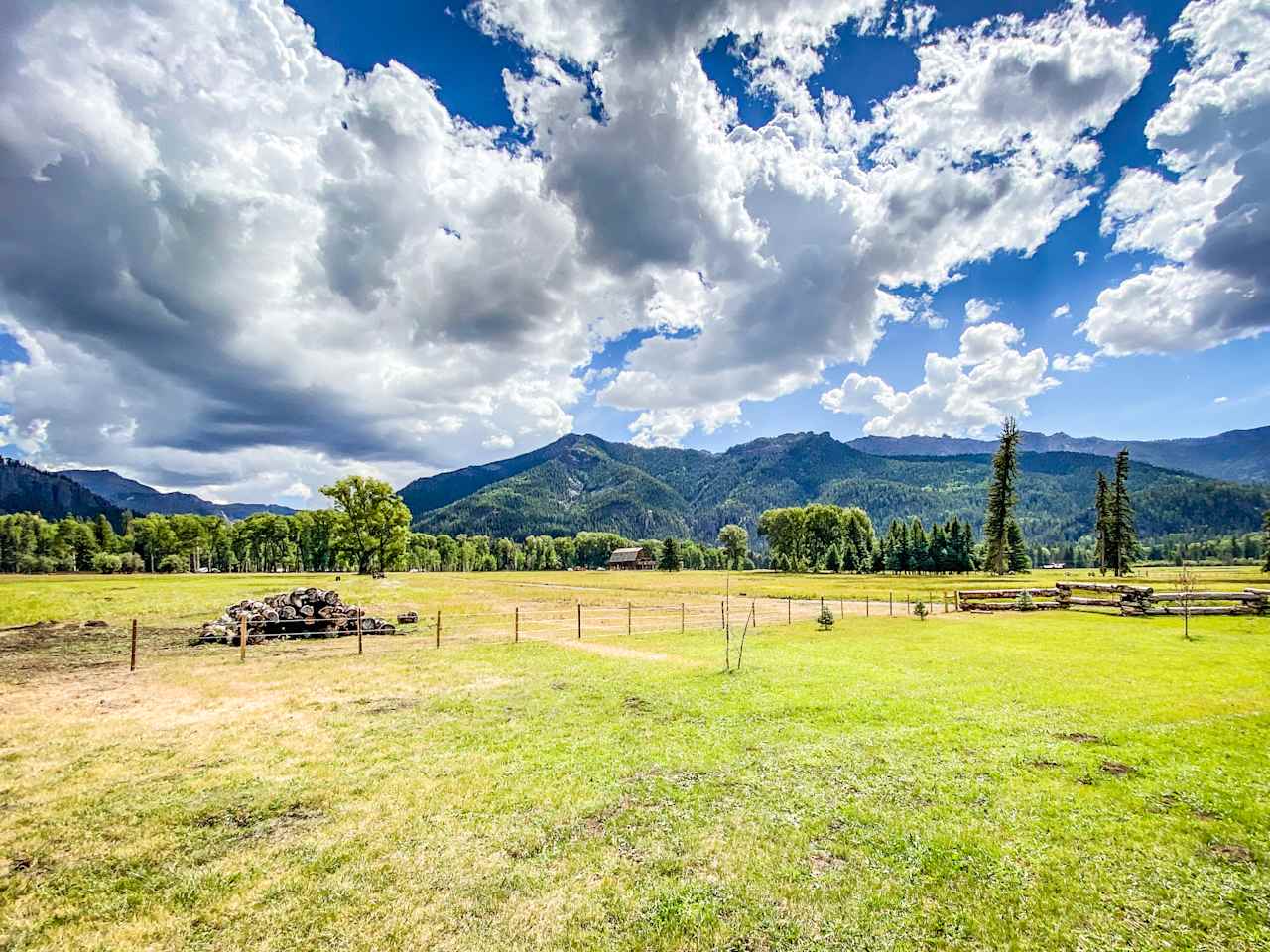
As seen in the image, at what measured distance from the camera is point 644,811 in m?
8.30

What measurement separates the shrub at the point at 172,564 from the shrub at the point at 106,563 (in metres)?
6.40

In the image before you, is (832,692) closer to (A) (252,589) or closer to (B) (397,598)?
(B) (397,598)

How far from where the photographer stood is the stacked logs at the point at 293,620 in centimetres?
2636

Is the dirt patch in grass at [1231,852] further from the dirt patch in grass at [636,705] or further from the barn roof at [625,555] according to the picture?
the barn roof at [625,555]

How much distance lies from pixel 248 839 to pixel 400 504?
3080 inches

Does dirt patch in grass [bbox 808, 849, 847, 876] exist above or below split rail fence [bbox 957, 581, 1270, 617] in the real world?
above

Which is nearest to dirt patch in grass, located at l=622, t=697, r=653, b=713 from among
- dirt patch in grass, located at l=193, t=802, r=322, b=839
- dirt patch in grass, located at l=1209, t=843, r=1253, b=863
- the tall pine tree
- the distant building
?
dirt patch in grass, located at l=193, t=802, r=322, b=839

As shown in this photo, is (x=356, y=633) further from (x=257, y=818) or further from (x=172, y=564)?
(x=172, y=564)

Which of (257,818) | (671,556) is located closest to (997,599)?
(257,818)

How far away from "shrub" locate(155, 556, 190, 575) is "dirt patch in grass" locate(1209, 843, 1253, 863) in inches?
5927

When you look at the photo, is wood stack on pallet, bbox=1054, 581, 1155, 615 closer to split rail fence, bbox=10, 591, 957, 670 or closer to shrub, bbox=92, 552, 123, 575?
split rail fence, bbox=10, 591, 957, 670

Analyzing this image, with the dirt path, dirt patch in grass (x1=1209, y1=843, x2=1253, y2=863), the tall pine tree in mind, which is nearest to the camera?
dirt patch in grass (x1=1209, y1=843, x2=1253, y2=863)

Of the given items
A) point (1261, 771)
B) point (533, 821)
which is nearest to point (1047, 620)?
point (1261, 771)

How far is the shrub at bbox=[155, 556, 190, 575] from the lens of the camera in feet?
376
